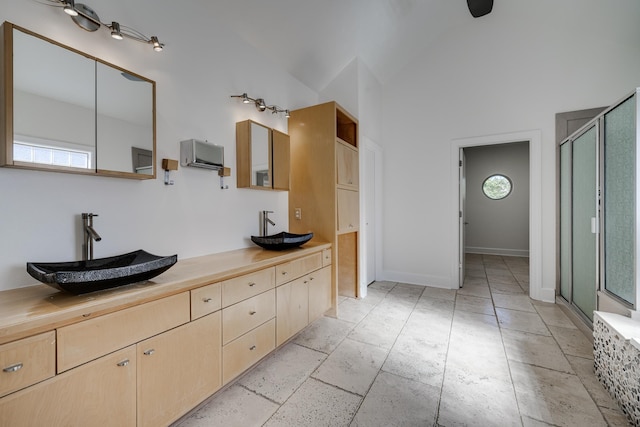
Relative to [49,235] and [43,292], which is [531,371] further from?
[49,235]

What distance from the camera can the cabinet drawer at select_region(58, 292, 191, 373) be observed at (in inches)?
41.3

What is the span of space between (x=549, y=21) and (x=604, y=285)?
132 inches

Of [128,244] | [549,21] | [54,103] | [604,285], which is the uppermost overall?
[549,21]

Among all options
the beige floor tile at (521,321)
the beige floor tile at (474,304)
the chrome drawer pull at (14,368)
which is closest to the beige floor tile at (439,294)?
the beige floor tile at (474,304)

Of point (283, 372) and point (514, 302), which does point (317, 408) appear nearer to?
point (283, 372)

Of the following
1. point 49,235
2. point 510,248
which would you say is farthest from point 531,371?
point 510,248

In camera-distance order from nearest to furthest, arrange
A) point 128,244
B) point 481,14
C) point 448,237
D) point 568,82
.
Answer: point 128,244, point 568,82, point 481,14, point 448,237

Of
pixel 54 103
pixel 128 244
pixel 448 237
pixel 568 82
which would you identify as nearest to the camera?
pixel 54 103

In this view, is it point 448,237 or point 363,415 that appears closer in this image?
point 363,415

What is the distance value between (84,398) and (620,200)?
10.9 ft

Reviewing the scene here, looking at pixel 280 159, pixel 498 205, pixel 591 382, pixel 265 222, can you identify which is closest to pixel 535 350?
pixel 591 382

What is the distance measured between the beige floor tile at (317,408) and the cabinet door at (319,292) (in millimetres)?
781

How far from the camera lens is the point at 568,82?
11.2 feet

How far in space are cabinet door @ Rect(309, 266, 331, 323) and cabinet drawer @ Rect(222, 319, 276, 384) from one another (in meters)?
0.57
